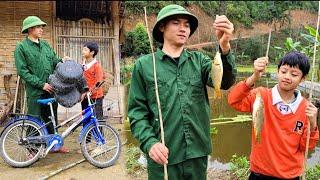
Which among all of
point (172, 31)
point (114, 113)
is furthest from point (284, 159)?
point (114, 113)

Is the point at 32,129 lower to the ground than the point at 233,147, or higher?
higher

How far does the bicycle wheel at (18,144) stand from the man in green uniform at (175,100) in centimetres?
316

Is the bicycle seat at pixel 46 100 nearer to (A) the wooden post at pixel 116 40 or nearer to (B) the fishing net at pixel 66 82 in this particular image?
(B) the fishing net at pixel 66 82

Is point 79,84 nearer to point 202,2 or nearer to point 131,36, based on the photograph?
point 131,36

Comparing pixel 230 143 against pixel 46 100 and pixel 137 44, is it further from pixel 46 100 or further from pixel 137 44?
pixel 137 44

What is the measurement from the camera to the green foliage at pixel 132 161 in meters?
5.32

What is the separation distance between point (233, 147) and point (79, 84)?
3.19 meters

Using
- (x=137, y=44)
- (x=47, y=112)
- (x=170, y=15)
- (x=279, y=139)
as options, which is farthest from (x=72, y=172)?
(x=137, y=44)

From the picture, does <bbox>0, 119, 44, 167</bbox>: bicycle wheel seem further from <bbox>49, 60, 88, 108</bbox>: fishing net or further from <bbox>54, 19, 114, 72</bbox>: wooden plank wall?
<bbox>54, 19, 114, 72</bbox>: wooden plank wall

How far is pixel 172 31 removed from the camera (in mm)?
2545

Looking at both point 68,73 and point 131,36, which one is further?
point 131,36

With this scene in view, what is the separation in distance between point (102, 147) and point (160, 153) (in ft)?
10.6

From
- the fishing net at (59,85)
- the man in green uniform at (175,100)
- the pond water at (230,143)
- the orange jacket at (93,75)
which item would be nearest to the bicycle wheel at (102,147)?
the fishing net at (59,85)

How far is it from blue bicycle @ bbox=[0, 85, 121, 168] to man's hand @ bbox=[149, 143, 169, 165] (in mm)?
3052
